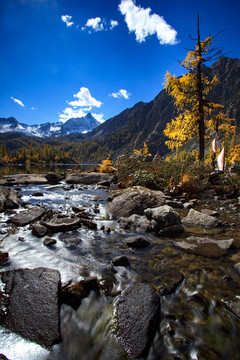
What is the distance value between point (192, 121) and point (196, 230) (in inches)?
446

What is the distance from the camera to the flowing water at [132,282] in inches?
80.7

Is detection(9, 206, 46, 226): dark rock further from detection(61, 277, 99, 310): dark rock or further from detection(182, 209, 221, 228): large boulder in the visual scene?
detection(182, 209, 221, 228): large boulder

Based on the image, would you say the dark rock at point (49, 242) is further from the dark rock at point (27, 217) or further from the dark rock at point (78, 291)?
the dark rock at point (78, 291)

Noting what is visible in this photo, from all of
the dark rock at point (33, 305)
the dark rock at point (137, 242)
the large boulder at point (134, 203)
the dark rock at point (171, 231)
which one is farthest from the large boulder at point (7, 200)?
the dark rock at point (171, 231)

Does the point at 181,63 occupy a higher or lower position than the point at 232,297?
higher

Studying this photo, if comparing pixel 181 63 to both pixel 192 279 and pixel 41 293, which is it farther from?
pixel 41 293

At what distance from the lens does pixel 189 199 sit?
9406 mm

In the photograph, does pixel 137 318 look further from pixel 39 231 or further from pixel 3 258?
pixel 39 231

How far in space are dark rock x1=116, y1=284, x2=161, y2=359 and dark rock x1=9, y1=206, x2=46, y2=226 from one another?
15.2 ft

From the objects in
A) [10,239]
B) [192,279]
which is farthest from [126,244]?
[10,239]

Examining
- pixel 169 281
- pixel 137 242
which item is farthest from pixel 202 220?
pixel 169 281

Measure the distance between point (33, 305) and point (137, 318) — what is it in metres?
1.54

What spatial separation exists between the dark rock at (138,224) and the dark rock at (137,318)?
2738 millimetres

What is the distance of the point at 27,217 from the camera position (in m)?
6.20
